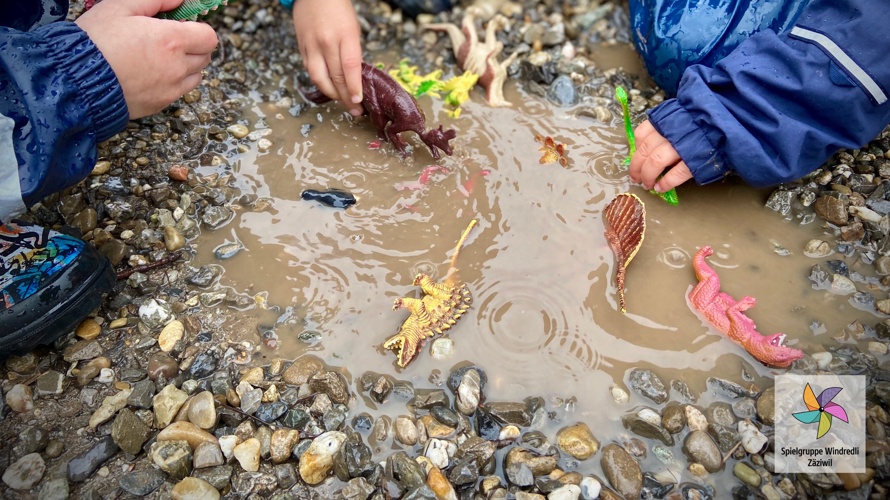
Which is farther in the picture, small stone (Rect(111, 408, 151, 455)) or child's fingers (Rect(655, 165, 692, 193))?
child's fingers (Rect(655, 165, 692, 193))

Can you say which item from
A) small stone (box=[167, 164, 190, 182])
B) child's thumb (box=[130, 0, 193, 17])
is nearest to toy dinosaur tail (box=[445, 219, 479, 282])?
small stone (box=[167, 164, 190, 182])

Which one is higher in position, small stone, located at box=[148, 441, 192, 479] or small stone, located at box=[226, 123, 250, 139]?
small stone, located at box=[226, 123, 250, 139]

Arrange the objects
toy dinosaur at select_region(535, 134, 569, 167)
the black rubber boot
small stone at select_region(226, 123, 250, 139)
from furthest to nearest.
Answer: the black rubber boot < small stone at select_region(226, 123, 250, 139) < toy dinosaur at select_region(535, 134, 569, 167)

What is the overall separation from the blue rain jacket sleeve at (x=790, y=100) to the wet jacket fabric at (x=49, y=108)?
266 centimetres

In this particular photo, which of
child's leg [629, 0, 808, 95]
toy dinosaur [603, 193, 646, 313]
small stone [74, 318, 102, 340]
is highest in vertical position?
child's leg [629, 0, 808, 95]

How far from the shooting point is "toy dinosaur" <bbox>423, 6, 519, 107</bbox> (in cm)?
380

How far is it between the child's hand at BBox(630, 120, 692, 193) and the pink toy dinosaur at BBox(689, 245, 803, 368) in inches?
16.4

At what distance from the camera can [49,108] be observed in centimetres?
216

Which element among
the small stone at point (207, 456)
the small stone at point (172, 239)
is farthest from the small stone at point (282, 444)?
the small stone at point (172, 239)

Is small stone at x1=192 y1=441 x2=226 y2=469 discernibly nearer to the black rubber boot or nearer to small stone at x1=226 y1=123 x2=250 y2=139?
small stone at x1=226 y1=123 x2=250 y2=139

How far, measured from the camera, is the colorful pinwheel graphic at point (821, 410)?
94.0 inches

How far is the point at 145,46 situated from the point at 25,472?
1795mm

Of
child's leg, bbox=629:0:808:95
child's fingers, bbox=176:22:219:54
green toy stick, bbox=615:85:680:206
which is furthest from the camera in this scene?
child's leg, bbox=629:0:808:95

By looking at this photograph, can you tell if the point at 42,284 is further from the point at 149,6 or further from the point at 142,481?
the point at 149,6
